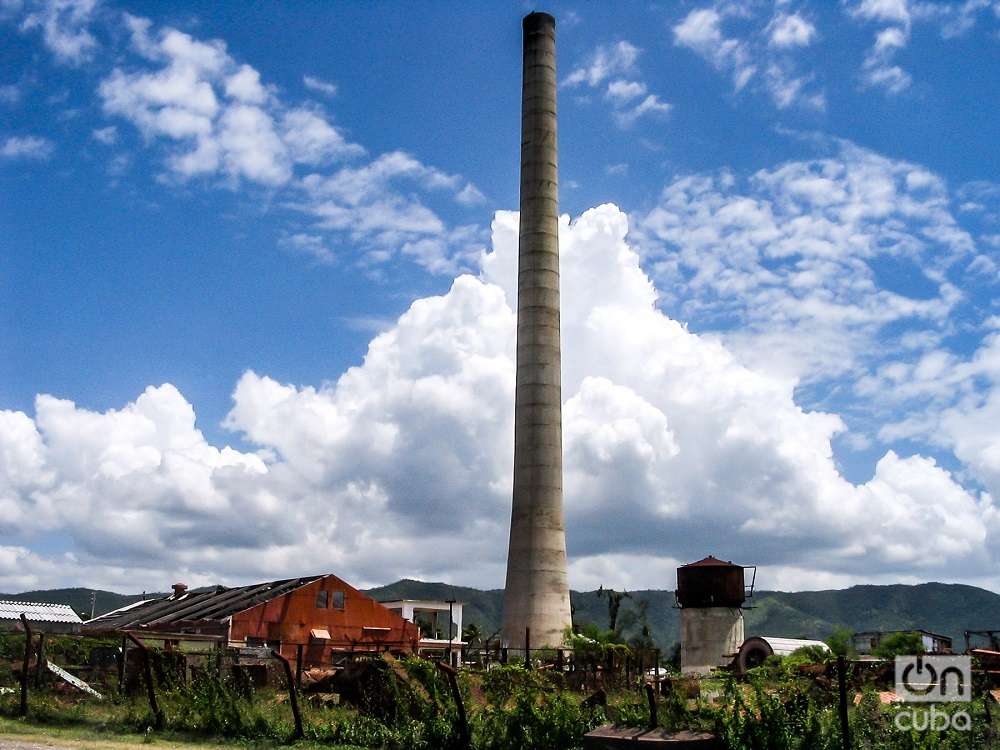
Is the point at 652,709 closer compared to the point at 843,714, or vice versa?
the point at 843,714

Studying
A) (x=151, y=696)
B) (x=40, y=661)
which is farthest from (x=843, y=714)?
(x=40, y=661)

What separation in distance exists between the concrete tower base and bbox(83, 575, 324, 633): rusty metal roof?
23134mm

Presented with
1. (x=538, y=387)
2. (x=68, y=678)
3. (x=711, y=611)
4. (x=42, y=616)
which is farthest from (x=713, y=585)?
(x=68, y=678)

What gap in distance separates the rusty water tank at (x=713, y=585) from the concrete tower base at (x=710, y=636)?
1.32ft

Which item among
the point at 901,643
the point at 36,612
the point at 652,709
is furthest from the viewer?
the point at 36,612

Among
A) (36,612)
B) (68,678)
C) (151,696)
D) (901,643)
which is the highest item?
(36,612)

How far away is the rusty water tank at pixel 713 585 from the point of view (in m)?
58.8

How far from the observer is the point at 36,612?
2398 inches

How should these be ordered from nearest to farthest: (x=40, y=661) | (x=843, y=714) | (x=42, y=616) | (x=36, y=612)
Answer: (x=843, y=714)
(x=40, y=661)
(x=42, y=616)
(x=36, y=612)

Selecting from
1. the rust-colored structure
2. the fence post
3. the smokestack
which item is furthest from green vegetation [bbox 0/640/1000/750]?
the smokestack

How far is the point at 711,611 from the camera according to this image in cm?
5881

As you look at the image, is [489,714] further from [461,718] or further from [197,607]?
[197,607]

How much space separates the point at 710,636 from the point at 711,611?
55.8 inches

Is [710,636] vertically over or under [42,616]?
under
